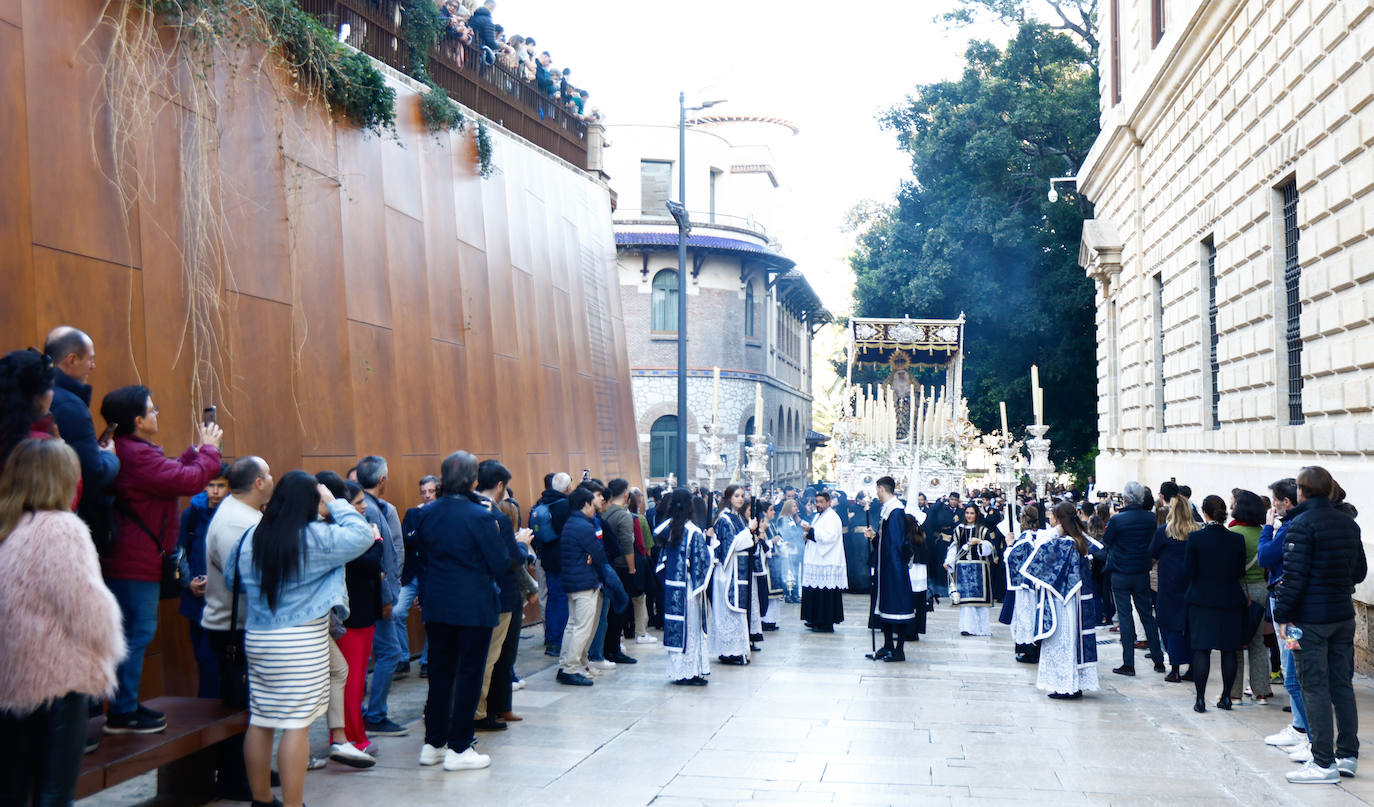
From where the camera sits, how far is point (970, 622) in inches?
619

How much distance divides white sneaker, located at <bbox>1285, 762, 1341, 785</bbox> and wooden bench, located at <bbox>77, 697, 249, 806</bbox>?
6305 millimetres

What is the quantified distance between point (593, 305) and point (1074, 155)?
1980 centimetres

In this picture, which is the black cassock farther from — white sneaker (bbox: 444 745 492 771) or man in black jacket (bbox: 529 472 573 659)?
white sneaker (bbox: 444 745 492 771)

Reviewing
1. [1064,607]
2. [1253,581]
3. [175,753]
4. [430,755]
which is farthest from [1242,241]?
[175,753]

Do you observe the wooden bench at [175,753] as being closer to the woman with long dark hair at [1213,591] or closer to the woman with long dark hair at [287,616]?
the woman with long dark hair at [287,616]

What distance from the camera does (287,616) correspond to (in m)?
5.93

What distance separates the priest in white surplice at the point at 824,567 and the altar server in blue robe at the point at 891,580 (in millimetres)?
1772

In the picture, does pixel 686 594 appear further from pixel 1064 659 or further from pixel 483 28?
pixel 483 28

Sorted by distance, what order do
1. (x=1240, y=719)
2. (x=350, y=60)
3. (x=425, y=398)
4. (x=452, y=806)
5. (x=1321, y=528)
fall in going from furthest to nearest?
(x=425, y=398), (x=350, y=60), (x=1240, y=719), (x=1321, y=528), (x=452, y=806)

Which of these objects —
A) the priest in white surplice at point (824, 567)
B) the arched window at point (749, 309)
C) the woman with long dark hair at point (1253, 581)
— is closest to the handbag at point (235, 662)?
the woman with long dark hair at point (1253, 581)

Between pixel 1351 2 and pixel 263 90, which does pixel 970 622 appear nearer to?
pixel 1351 2

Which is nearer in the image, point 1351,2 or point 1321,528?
point 1321,528

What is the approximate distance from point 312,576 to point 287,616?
0.75 ft

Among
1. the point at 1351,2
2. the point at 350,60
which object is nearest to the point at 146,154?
the point at 350,60
